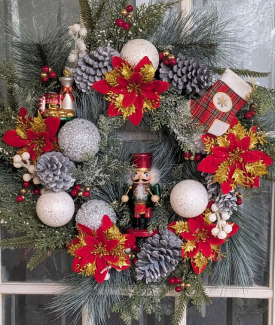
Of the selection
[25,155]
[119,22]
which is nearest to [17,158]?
[25,155]

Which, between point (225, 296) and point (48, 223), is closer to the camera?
point (48, 223)

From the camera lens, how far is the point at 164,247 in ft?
2.43

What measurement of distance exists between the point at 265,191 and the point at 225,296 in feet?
0.96

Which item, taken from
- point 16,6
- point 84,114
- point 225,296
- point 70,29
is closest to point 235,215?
point 225,296

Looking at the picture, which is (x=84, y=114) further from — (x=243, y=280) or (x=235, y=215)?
(x=243, y=280)

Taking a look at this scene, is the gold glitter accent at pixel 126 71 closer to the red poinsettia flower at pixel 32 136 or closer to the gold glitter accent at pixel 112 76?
the gold glitter accent at pixel 112 76

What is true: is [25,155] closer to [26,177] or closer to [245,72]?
[26,177]

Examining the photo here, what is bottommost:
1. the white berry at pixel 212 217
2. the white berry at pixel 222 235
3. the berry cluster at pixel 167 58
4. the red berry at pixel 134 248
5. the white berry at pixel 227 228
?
the red berry at pixel 134 248

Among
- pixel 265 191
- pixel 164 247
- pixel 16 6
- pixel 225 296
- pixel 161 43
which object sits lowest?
pixel 225 296

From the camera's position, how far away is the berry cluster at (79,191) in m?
0.75

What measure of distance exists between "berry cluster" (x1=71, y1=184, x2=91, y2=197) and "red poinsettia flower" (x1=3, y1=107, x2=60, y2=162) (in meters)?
0.10

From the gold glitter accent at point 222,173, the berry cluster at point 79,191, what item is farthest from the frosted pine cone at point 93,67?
the gold glitter accent at point 222,173

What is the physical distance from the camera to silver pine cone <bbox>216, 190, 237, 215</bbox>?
0.74 m

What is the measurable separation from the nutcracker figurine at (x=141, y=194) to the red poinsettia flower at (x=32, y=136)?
19 centimetres
